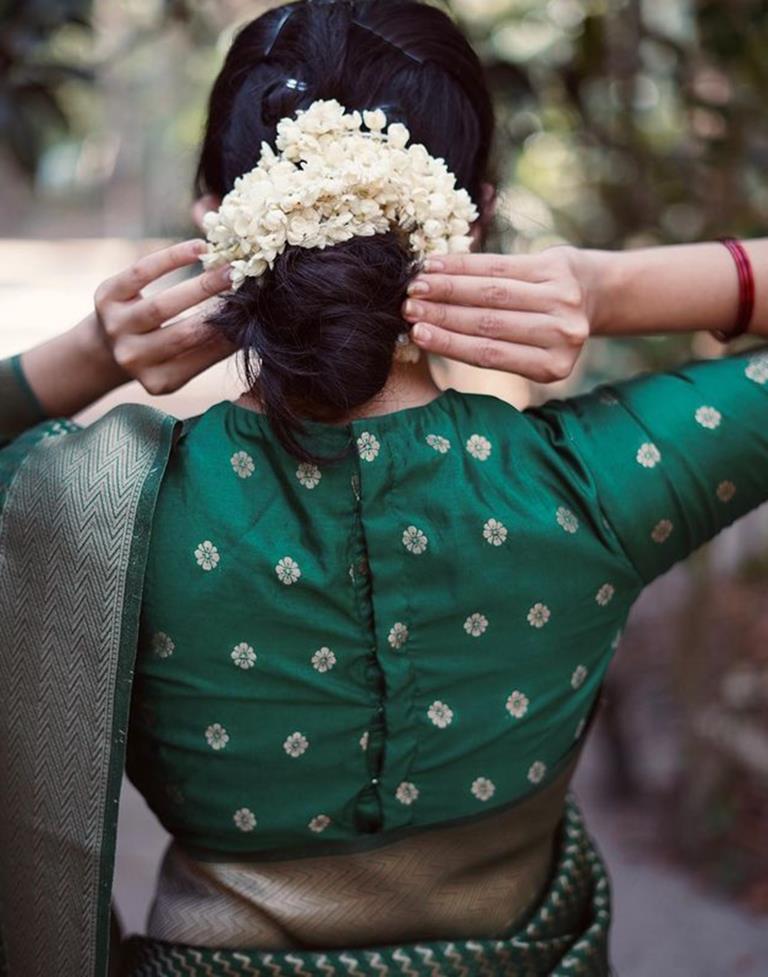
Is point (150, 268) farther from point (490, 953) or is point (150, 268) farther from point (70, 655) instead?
point (490, 953)

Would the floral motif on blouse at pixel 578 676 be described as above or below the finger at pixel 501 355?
below

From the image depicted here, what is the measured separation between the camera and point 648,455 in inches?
52.4

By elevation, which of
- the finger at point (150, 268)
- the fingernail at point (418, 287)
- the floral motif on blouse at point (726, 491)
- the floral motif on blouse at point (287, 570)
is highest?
the finger at point (150, 268)

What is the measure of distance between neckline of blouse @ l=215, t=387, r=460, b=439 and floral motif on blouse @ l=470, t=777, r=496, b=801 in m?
0.39

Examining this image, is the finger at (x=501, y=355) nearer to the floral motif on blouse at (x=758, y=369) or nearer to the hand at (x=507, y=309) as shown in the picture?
the hand at (x=507, y=309)

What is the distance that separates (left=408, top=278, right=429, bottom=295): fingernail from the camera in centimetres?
125

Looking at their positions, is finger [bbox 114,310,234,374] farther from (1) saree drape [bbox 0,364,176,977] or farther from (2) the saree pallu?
(2) the saree pallu

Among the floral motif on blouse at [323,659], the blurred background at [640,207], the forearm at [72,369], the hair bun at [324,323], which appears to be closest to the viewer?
the hair bun at [324,323]

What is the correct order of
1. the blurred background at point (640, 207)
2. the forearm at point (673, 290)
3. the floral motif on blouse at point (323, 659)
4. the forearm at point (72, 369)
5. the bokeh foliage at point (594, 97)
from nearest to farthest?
the floral motif on blouse at point (323, 659), the forearm at point (673, 290), the forearm at point (72, 369), the bokeh foliage at point (594, 97), the blurred background at point (640, 207)

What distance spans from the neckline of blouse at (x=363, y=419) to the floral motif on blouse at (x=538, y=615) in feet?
0.73

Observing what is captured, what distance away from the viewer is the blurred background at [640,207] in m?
2.39

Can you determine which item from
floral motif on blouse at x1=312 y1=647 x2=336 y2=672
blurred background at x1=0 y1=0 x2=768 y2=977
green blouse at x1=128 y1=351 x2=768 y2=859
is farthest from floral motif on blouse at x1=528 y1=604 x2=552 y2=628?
blurred background at x1=0 y1=0 x2=768 y2=977

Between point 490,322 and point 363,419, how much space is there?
164 millimetres

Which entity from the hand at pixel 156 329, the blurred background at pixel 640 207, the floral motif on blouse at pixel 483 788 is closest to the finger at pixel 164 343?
the hand at pixel 156 329
